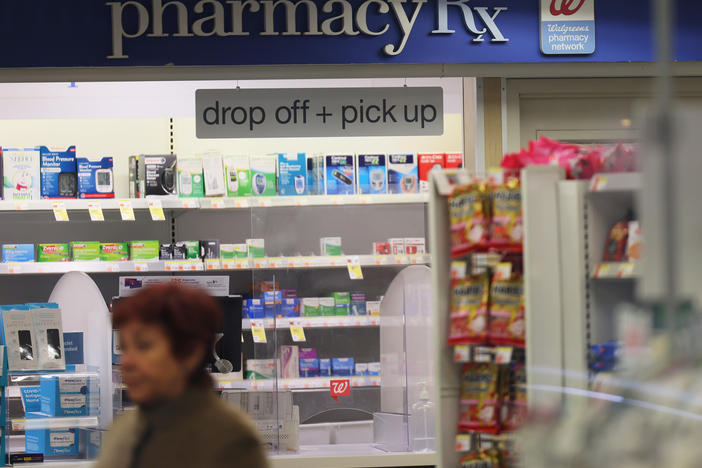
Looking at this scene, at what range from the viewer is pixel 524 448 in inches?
82.8

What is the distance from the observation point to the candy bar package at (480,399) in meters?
2.88

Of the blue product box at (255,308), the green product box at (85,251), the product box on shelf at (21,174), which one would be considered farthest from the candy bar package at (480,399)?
the product box on shelf at (21,174)

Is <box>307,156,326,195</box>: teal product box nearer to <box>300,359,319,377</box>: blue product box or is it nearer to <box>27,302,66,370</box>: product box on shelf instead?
<box>300,359,319,377</box>: blue product box

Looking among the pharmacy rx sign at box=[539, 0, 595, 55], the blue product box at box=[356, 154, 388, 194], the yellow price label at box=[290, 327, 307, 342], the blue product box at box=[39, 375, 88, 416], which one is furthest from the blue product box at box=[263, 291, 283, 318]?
the pharmacy rx sign at box=[539, 0, 595, 55]

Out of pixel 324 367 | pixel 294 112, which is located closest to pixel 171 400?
pixel 324 367

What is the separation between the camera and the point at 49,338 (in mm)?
4418

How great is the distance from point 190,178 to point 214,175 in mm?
143

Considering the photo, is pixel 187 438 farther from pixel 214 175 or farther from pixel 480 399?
pixel 214 175

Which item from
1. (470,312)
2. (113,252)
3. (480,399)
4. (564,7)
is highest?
(564,7)

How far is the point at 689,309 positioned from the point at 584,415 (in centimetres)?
33

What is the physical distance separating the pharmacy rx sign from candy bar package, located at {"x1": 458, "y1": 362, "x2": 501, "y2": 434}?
99.9 inches

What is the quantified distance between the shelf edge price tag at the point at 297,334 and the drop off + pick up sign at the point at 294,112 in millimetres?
1033

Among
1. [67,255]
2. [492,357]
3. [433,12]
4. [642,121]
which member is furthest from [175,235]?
[642,121]

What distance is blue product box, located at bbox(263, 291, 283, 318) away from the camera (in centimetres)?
490
